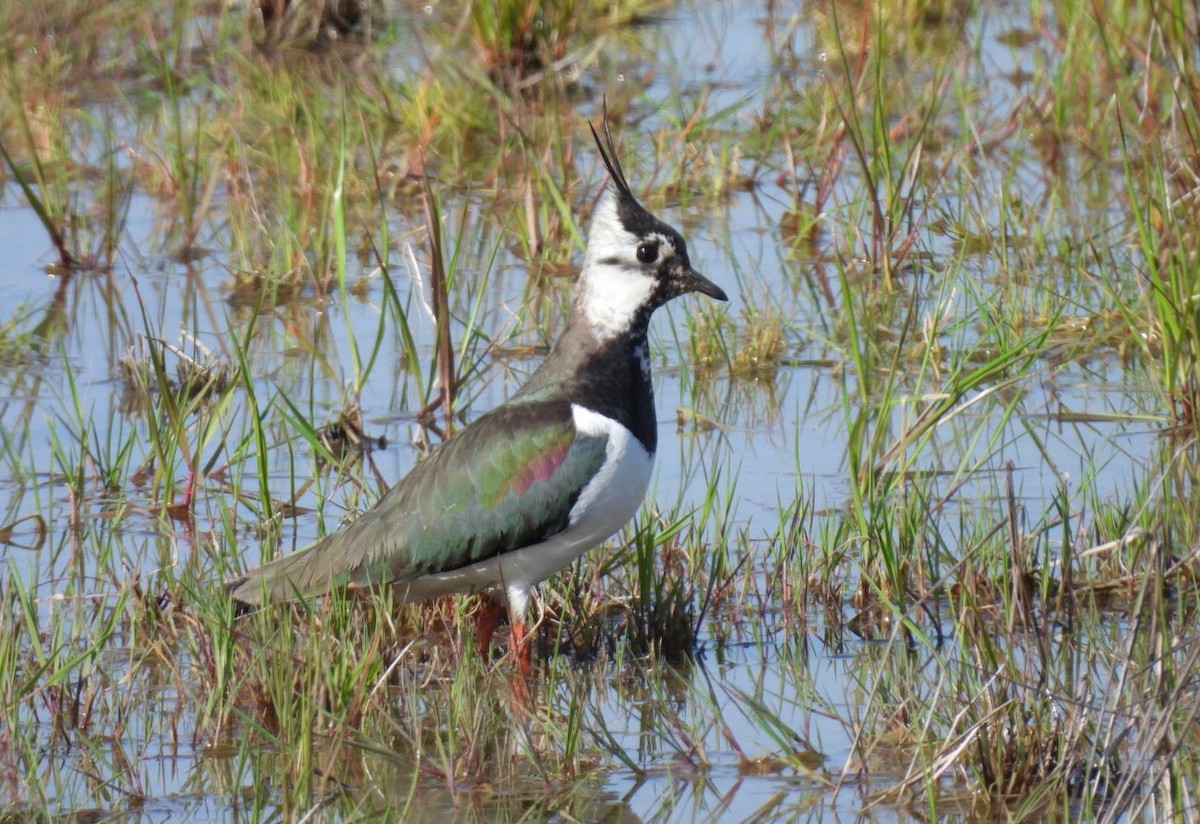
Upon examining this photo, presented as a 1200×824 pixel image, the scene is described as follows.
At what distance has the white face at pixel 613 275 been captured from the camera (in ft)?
17.0

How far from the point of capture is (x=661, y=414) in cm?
662

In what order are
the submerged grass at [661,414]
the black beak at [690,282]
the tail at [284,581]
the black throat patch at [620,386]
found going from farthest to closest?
the black beak at [690,282] < the black throat patch at [620,386] < the tail at [284,581] < the submerged grass at [661,414]

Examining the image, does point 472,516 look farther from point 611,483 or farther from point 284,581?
point 284,581

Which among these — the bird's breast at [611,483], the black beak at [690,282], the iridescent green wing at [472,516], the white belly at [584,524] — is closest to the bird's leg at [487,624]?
the white belly at [584,524]

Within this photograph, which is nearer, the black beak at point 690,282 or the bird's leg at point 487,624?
the bird's leg at point 487,624

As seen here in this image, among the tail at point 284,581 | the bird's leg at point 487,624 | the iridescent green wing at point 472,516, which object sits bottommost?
the bird's leg at point 487,624

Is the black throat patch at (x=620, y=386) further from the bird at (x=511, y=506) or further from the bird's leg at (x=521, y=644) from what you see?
the bird's leg at (x=521, y=644)

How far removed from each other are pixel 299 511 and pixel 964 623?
2.32 meters

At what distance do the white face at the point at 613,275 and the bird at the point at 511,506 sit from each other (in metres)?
0.07

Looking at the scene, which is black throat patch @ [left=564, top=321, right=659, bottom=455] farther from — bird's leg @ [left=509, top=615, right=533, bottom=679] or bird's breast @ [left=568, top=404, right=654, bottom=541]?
bird's leg @ [left=509, top=615, right=533, bottom=679]

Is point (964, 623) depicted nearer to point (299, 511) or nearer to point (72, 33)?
point (299, 511)

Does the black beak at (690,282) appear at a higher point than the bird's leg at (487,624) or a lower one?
higher

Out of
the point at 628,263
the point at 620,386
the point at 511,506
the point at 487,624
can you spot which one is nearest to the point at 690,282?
the point at 628,263

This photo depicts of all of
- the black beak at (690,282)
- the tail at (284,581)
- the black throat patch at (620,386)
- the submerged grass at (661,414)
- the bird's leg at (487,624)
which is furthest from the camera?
the black beak at (690,282)
